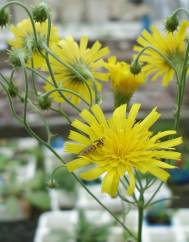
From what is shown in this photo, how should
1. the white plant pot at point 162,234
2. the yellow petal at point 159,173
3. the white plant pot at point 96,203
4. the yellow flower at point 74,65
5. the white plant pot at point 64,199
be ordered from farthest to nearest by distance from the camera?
the white plant pot at point 64,199
the white plant pot at point 96,203
the white plant pot at point 162,234
the yellow flower at point 74,65
the yellow petal at point 159,173

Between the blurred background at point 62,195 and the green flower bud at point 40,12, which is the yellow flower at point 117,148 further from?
the blurred background at point 62,195

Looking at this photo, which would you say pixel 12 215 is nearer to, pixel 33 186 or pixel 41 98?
pixel 33 186

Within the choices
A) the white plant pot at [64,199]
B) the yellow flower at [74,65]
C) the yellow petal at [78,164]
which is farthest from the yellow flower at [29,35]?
the white plant pot at [64,199]

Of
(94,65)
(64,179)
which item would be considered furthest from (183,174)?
(94,65)

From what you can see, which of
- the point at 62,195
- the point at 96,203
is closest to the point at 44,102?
the point at 96,203

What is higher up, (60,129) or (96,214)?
(60,129)

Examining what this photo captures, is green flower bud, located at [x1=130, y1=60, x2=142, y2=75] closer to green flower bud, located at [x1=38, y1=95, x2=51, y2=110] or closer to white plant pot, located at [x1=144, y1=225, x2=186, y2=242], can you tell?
green flower bud, located at [x1=38, y1=95, x2=51, y2=110]
